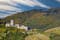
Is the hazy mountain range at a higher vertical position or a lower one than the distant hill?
higher

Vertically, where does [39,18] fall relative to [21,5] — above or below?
below

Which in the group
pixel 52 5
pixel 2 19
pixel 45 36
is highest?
pixel 52 5

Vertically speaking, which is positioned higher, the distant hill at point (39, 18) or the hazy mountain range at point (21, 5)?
the hazy mountain range at point (21, 5)

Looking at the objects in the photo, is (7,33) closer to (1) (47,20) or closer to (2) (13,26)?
(2) (13,26)

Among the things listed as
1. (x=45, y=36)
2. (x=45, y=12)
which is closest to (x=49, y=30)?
(x=45, y=36)
